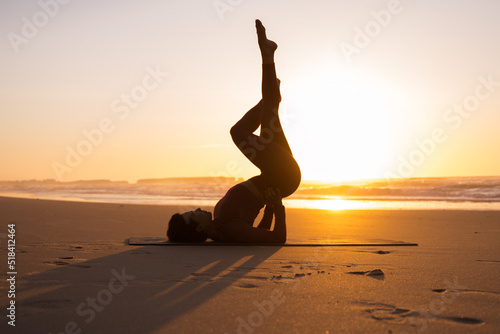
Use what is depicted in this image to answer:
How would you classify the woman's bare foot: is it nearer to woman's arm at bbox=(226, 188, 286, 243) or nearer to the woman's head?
woman's arm at bbox=(226, 188, 286, 243)

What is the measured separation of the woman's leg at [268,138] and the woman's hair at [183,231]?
829 mm

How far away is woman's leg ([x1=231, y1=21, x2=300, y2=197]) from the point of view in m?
4.21

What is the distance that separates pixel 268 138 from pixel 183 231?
4.11ft

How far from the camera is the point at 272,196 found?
4.47 metres

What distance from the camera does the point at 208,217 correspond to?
4.52 meters

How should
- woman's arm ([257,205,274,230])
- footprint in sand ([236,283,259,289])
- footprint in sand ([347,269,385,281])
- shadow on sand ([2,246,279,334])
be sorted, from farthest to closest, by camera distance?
woman's arm ([257,205,274,230]) → footprint in sand ([347,269,385,281]) → footprint in sand ([236,283,259,289]) → shadow on sand ([2,246,279,334])

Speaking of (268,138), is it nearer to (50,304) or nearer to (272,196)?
(272,196)

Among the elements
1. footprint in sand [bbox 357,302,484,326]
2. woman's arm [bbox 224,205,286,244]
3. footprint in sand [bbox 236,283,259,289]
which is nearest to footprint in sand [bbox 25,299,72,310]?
footprint in sand [bbox 236,283,259,289]

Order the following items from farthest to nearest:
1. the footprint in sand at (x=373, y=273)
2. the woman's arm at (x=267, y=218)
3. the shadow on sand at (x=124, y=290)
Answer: the woman's arm at (x=267, y=218)
the footprint in sand at (x=373, y=273)
the shadow on sand at (x=124, y=290)

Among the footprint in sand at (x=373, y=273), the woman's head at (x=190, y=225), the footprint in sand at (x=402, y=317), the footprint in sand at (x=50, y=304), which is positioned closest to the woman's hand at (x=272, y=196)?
the woman's head at (x=190, y=225)

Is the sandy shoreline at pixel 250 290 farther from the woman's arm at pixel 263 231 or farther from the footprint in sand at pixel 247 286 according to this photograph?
the woman's arm at pixel 263 231

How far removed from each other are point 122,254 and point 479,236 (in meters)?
4.21

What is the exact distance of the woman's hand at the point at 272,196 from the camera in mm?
4404

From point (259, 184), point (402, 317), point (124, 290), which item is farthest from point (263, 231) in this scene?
point (402, 317)
